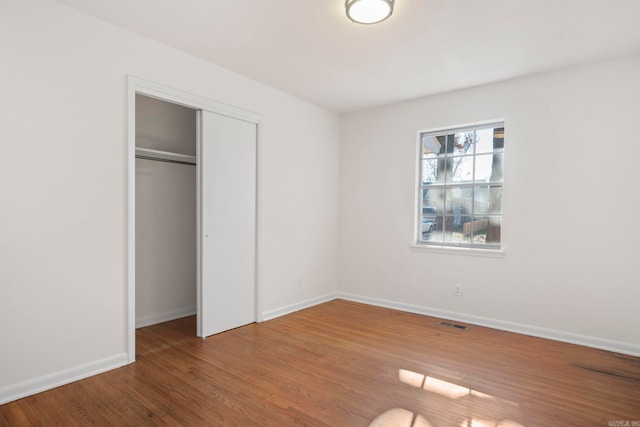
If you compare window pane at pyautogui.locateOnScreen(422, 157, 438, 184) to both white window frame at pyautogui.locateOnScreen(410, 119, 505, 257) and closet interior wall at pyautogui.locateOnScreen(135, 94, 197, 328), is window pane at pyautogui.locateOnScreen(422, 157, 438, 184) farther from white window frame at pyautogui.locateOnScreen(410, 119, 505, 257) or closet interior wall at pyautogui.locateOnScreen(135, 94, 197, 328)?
closet interior wall at pyautogui.locateOnScreen(135, 94, 197, 328)

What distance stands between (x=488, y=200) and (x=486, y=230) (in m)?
0.35

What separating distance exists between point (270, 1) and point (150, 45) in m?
1.27

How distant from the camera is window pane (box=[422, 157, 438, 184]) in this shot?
4.51 meters

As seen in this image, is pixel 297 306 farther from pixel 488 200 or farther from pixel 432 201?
pixel 488 200

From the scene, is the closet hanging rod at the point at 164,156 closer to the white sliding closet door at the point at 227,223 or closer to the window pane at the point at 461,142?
the white sliding closet door at the point at 227,223

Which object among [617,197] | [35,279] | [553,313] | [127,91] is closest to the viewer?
[35,279]

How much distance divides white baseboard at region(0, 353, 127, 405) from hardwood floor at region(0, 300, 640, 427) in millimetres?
60

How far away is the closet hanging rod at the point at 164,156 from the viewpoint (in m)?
3.72

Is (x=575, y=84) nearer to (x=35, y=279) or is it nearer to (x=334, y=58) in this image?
(x=334, y=58)

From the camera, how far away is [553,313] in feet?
11.8

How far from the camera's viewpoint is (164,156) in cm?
397

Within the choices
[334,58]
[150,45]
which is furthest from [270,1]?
[150,45]

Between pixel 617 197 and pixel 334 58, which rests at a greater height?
pixel 334 58

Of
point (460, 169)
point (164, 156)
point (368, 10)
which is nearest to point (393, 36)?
point (368, 10)
